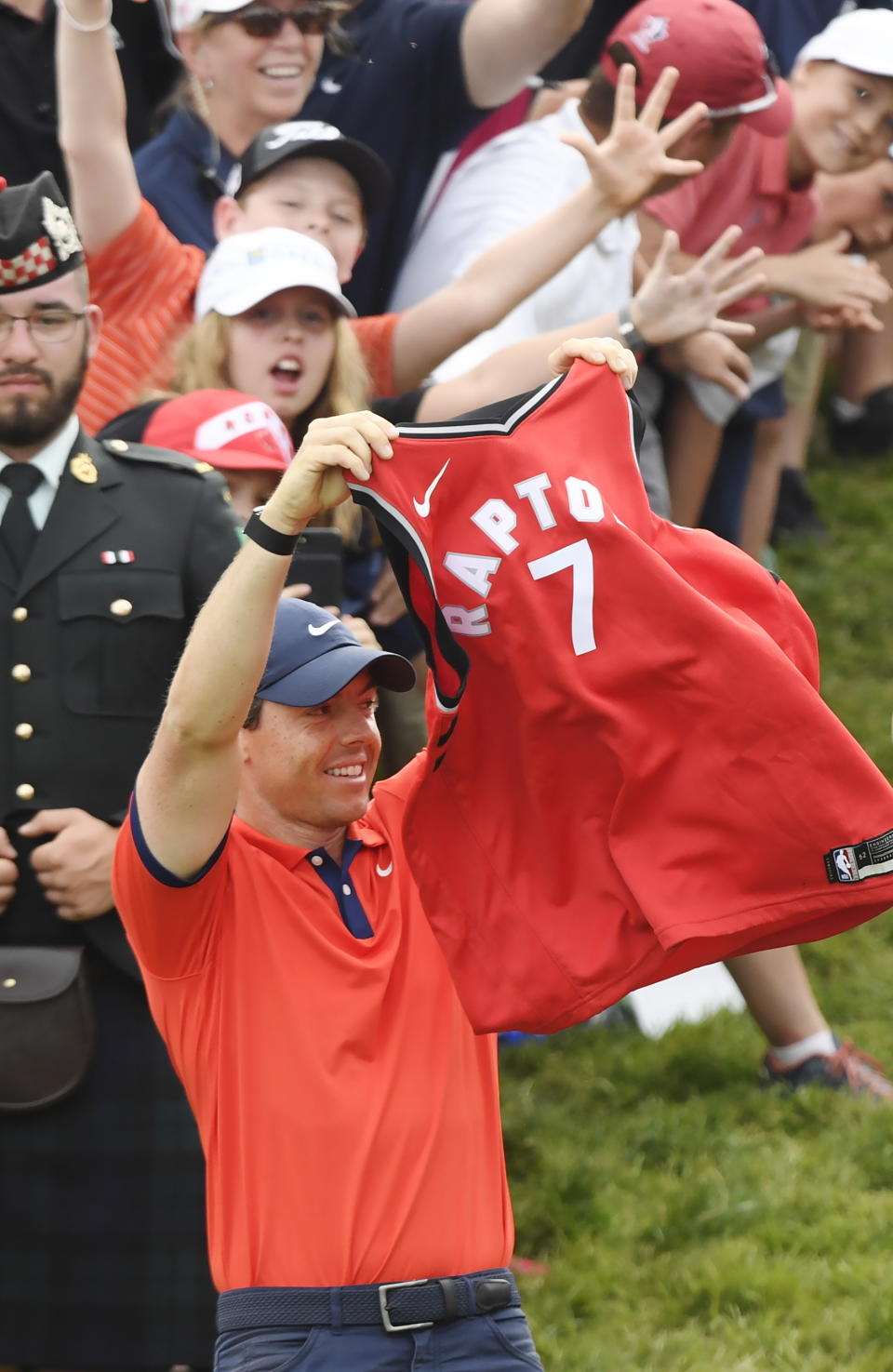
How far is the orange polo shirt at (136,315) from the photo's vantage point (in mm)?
4254

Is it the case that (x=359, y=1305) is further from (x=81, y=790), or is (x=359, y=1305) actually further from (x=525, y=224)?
(x=525, y=224)

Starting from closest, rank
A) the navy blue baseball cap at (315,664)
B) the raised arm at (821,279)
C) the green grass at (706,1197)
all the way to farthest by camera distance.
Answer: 1. the navy blue baseball cap at (315,664)
2. the green grass at (706,1197)
3. the raised arm at (821,279)

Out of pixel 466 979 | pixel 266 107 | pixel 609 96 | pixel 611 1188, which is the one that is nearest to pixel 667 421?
pixel 609 96

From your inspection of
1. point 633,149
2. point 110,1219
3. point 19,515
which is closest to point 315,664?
point 19,515

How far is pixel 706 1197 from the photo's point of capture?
421cm

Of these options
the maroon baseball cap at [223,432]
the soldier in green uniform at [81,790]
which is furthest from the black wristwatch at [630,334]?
the soldier in green uniform at [81,790]

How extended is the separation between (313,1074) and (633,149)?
2298 mm

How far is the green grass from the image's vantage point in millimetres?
3805

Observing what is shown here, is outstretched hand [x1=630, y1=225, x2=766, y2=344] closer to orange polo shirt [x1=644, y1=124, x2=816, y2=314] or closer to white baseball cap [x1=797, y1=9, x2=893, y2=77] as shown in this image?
orange polo shirt [x1=644, y1=124, x2=816, y2=314]

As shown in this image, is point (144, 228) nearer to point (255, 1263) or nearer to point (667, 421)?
point (667, 421)

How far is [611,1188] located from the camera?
4.29 meters

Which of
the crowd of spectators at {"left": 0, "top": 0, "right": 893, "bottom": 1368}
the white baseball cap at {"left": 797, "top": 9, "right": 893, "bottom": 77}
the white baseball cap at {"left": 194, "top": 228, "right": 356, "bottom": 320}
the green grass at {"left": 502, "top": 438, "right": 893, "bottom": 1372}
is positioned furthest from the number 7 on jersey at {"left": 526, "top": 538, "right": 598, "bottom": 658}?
the white baseball cap at {"left": 797, "top": 9, "right": 893, "bottom": 77}

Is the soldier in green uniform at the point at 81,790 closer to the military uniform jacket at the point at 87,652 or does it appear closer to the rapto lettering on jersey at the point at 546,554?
the military uniform jacket at the point at 87,652

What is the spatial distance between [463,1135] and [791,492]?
4824 mm
